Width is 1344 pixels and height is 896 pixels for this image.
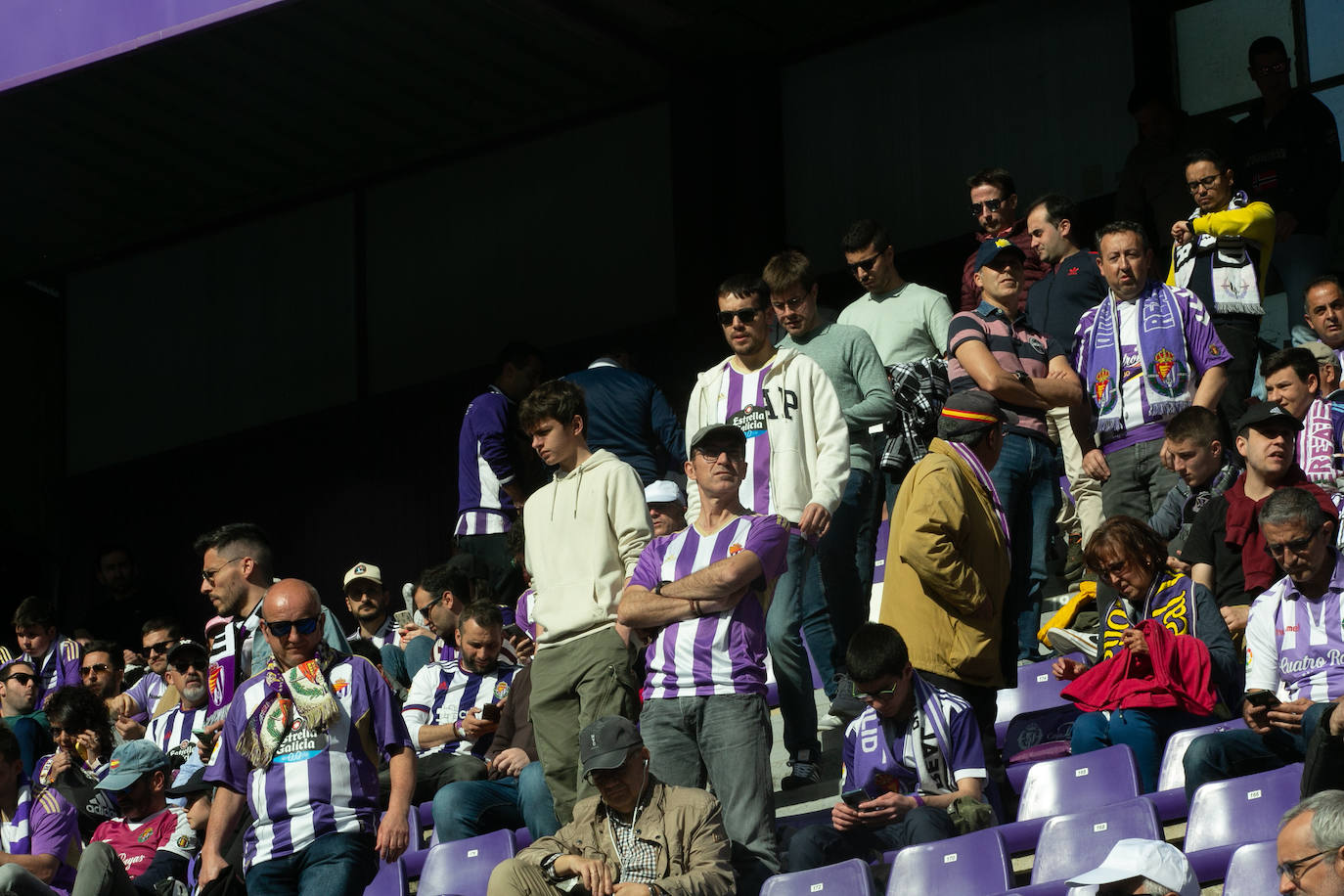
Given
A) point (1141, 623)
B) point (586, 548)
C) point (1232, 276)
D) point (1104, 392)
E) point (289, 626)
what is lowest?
point (1141, 623)

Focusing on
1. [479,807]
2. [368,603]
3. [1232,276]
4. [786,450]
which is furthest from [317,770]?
[1232,276]

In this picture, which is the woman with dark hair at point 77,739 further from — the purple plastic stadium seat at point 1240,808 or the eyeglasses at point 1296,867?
the eyeglasses at point 1296,867

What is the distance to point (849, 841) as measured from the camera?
6137mm

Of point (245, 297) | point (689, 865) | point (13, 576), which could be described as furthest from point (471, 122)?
point (689, 865)

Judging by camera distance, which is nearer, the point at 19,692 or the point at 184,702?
the point at 184,702

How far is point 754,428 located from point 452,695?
6.71ft

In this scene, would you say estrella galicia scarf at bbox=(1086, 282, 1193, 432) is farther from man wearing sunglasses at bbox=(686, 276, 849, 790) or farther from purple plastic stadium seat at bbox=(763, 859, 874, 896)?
purple plastic stadium seat at bbox=(763, 859, 874, 896)

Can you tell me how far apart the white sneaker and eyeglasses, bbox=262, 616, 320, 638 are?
2.83 meters

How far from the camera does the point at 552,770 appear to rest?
6676 millimetres

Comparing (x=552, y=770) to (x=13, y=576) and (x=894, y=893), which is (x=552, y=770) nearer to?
(x=894, y=893)

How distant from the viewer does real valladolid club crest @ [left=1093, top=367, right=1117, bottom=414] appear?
8.09 metres

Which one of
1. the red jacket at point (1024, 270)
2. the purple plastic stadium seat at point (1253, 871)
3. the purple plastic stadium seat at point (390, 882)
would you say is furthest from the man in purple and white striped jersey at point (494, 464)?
the purple plastic stadium seat at point (1253, 871)

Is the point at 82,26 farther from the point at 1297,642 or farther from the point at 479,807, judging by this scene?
the point at 1297,642

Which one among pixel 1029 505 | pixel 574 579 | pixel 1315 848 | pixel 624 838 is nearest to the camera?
pixel 1315 848
